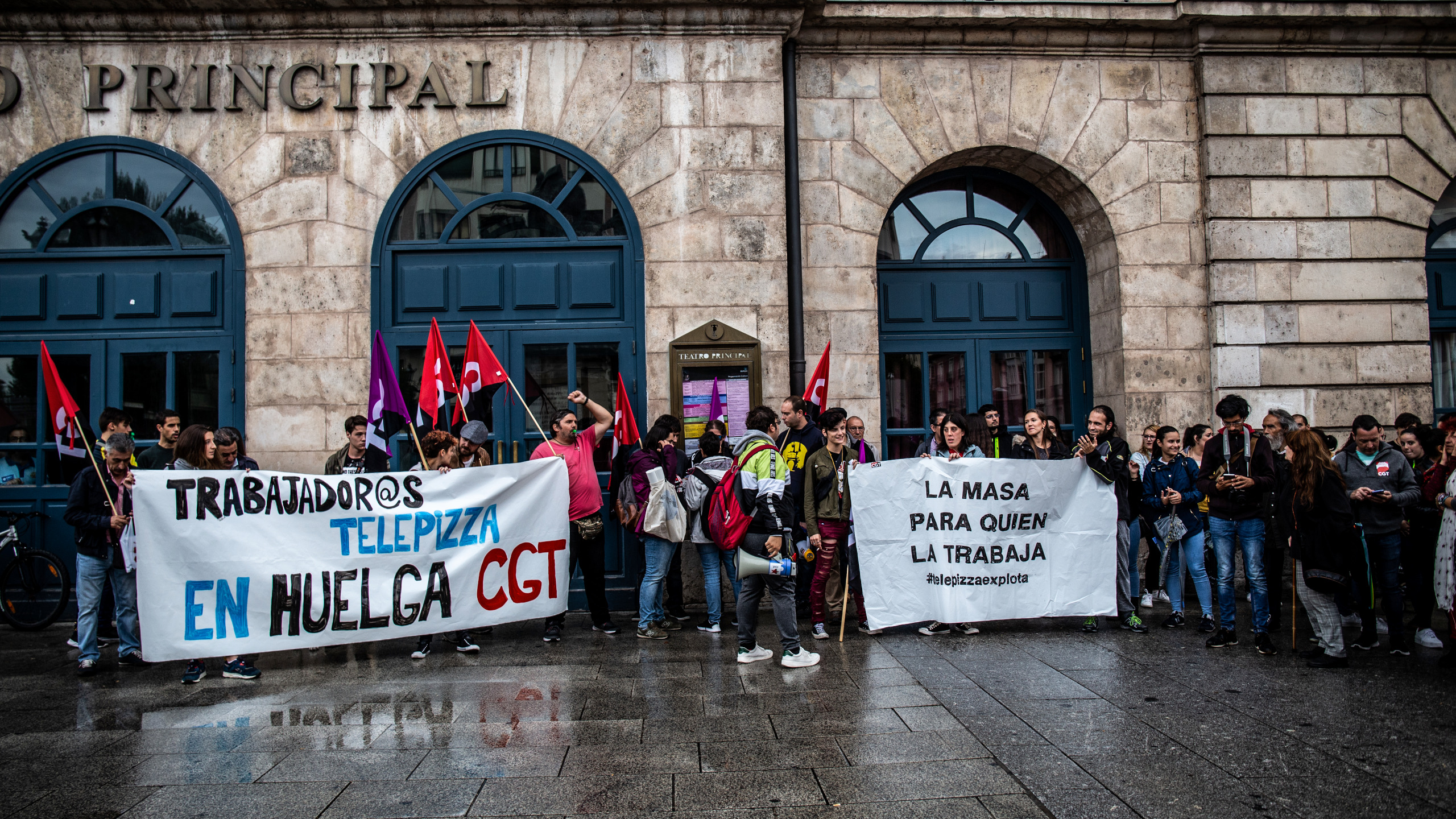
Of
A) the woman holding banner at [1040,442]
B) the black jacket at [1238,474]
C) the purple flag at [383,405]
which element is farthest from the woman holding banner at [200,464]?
the black jacket at [1238,474]

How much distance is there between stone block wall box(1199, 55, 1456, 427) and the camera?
10.8 m

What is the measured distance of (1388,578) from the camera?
24.3 feet

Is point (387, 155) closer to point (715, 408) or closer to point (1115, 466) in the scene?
point (715, 408)

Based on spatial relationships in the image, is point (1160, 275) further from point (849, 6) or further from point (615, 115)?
point (615, 115)

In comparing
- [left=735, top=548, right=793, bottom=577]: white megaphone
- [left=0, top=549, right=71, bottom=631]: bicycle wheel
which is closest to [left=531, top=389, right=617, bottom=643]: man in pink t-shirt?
[left=735, top=548, right=793, bottom=577]: white megaphone

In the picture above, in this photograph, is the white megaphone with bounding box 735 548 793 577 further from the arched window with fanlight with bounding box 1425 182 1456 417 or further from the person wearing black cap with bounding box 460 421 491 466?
the arched window with fanlight with bounding box 1425 182 1456 417

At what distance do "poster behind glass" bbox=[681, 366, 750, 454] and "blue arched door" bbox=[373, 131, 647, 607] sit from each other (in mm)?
561

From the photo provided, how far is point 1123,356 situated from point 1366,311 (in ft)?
9.61

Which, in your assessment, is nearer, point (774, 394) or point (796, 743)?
point (796, 743)

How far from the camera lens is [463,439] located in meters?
→ 8.86

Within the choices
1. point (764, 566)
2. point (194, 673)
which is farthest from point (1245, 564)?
point (194, 673)

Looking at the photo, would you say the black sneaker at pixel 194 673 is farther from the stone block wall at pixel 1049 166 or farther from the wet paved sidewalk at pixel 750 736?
the stone block wall at pixel 1049 166

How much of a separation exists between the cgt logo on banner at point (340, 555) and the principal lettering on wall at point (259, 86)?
4752 millimetres

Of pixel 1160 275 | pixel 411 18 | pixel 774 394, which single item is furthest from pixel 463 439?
pixel 1160 275
